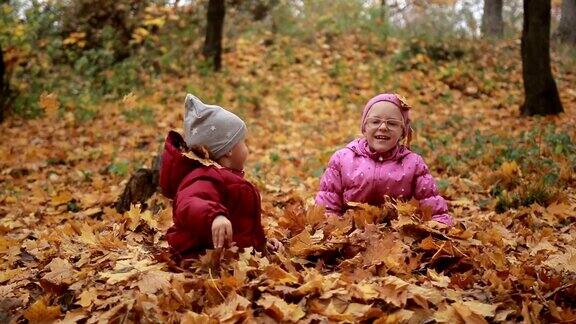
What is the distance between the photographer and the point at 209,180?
8.94ft

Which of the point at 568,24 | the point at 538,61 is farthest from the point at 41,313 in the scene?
the point at 568,24

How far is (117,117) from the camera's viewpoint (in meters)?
9.13

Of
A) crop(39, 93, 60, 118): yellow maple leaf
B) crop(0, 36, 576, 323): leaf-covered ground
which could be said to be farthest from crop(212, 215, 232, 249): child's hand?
crop(39, 93, 60, 118): yellow maple leaf

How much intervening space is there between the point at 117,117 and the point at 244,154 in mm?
6778

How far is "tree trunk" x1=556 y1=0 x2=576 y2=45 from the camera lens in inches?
507

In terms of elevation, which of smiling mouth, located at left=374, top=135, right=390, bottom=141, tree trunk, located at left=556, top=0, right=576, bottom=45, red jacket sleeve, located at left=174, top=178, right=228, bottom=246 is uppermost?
tree trunk, located at left=556, top=0, right=576, bottom=45

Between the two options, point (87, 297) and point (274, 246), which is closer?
point (87, 297)

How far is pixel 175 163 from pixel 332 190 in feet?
5.75

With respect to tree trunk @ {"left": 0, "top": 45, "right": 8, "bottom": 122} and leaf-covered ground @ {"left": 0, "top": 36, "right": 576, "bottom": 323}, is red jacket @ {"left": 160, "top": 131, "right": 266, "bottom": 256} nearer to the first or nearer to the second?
leaf-covered ground @ {"left": 0, "top": 36, "right": 576, "bottom": 323}

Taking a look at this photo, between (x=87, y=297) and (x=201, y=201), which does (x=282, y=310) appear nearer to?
(x=201, y=201)

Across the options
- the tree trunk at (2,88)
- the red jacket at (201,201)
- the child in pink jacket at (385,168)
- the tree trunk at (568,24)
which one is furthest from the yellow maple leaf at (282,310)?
the tree trunk at (568,24)

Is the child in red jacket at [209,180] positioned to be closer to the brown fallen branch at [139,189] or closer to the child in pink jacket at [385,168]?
the child in pink jacket at [385,168]

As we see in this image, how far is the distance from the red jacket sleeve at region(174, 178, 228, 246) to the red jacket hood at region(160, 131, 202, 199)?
12 cm

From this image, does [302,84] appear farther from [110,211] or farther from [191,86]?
[110,211]
